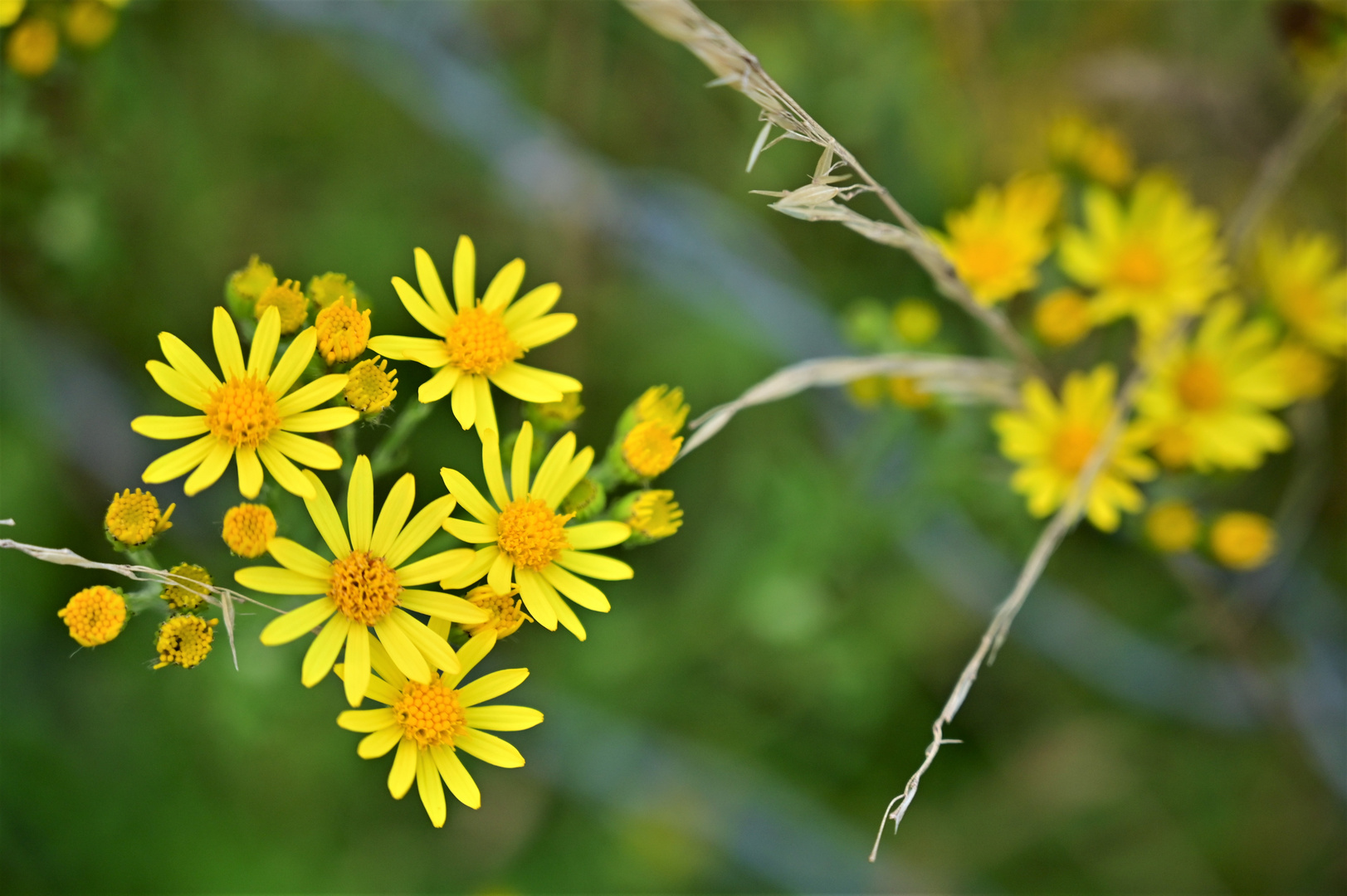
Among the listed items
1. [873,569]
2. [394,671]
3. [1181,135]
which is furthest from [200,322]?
[1181,135]

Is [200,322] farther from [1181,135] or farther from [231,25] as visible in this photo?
[1181,135]

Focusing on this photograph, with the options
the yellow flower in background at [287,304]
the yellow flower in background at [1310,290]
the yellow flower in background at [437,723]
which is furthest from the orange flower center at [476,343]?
the yellow flower in background at [1310,290]

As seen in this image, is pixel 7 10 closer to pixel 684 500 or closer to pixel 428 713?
pixel 428 713

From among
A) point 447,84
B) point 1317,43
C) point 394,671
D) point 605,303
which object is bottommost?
point 394,671

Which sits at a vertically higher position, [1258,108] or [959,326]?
[1258,108]

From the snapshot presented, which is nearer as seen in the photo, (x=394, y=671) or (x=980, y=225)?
(x=394, y=671)

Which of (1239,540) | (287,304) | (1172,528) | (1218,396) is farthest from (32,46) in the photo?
(1239,540)

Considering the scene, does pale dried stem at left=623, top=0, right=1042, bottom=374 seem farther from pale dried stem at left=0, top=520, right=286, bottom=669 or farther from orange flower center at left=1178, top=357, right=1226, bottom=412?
orange flower center at left=1178, top=357, right=1226, bottom=412
